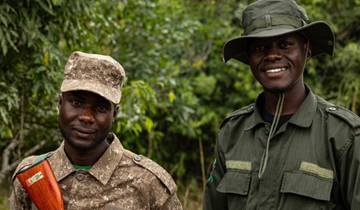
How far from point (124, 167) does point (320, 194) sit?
0.87 meters

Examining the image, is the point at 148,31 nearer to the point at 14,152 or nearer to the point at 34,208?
the point at 14,152

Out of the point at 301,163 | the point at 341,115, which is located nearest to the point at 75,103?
the point at 301,163

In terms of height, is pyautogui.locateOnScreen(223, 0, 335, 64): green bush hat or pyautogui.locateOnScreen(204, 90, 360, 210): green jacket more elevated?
pyautogui.locateOnScreen(223, 0, 335, 64): green bush hat

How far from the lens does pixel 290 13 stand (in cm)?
317

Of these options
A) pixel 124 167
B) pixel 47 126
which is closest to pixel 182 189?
pixel 47 126

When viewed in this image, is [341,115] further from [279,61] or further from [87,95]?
[87,95]

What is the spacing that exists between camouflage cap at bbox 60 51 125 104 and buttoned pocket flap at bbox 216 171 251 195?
59cm

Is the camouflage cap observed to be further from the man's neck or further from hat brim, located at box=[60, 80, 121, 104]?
the man's neck

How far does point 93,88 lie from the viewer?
312 centimetres

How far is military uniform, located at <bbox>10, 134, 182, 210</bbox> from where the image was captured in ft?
10.4

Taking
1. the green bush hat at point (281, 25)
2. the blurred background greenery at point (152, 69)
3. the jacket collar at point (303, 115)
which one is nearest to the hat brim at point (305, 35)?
the green bush hat at point (281, 25)

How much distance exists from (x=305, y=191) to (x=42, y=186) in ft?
3.57

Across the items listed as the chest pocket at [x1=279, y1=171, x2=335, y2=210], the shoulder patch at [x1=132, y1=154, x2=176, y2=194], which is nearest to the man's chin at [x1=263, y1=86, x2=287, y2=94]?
the chest pocket at [x1=279, y1=171, x2=335, y2=210]

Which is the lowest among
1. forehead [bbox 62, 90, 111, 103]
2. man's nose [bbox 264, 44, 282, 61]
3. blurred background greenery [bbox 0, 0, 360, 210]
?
blurred background greenery [bbox 0, 0, 360, 210]
